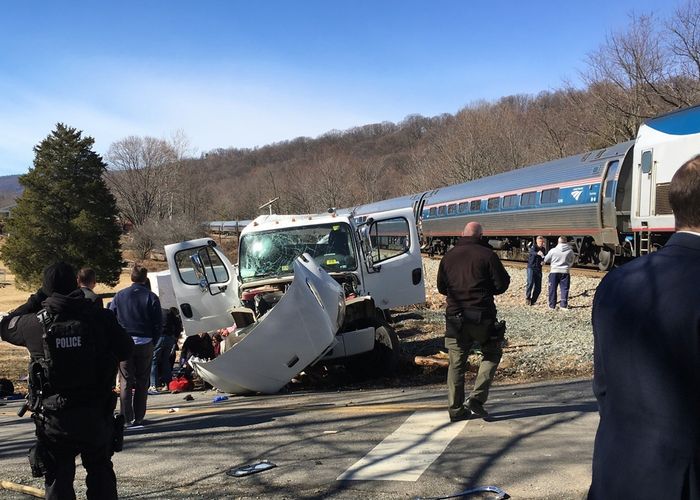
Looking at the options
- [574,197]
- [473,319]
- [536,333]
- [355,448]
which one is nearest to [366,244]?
[536,333]

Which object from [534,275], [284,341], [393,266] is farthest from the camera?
[534,275]

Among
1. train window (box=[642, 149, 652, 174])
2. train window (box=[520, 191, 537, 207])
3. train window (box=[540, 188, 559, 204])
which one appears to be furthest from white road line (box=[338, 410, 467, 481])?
train window (box=[520, 191, 537, 207])

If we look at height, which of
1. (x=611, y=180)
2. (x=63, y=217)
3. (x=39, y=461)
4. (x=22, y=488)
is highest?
(x=63, y=217)

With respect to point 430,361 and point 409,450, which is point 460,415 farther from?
point 430,361

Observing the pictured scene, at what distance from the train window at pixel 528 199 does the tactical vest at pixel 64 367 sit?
22100mm

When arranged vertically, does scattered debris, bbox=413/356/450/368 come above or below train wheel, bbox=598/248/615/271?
below

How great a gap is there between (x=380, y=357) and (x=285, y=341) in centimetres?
233

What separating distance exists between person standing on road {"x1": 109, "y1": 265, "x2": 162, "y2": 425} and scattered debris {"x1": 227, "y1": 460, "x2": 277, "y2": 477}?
215cm

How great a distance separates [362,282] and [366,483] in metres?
5.18

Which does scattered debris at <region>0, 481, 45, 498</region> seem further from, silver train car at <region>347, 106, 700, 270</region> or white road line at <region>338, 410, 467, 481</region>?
silver train car at <region>347, 106, 700, 270</region>

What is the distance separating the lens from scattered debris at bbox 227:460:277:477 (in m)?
4.89

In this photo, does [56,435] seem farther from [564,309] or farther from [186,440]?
[564,309]

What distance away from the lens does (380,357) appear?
9.08 metres

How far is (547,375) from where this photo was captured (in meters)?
8.54
